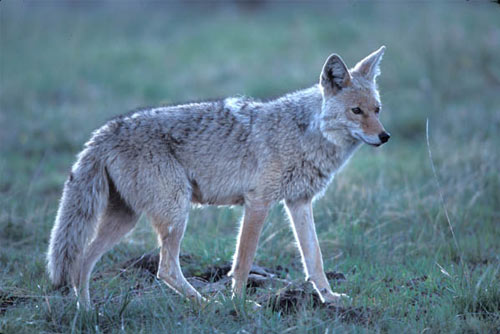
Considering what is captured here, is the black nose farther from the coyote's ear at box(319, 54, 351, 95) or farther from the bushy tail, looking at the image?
the bushy tail

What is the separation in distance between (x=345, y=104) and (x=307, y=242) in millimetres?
1242

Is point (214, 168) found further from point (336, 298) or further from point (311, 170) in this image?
point (336, 298)

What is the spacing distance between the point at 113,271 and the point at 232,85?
25.8 feet

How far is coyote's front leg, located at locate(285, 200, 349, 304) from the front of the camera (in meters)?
5.03

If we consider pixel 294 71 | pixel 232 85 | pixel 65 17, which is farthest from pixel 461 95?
pixel 65 17

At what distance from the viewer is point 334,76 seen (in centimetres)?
511

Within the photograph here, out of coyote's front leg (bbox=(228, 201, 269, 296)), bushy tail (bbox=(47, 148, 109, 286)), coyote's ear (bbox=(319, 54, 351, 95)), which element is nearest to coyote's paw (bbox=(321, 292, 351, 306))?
coyote's front leg (bbox=(228, 201, 269, 296))

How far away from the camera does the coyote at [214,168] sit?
189 inches

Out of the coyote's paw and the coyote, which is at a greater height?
the coyote

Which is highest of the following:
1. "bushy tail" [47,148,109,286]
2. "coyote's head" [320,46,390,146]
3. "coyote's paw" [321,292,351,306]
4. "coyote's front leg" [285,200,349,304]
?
"coyote's head" [320,46,390,146]

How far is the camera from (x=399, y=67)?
12.4 metres

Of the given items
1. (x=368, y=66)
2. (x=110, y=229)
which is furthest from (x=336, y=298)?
(x=368, y=66)

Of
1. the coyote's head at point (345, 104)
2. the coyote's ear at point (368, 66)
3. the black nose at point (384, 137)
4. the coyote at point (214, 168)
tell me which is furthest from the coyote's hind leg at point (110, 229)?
the coyote's ear at point (368, 66)

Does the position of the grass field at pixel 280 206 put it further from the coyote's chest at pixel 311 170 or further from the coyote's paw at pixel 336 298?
the coyote's chest at pixel 311 170
